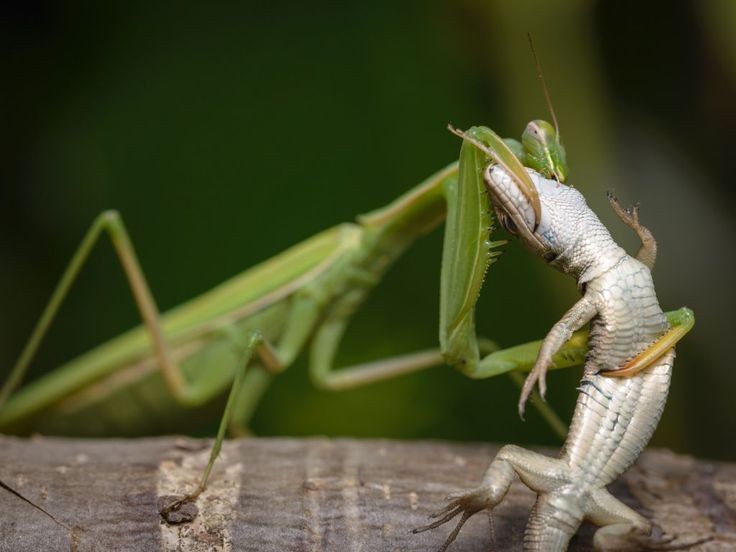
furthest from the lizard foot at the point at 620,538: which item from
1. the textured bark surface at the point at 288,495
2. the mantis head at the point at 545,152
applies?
the mantis head at the point at 545,152

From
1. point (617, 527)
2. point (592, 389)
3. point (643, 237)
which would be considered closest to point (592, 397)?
point (592, 389)

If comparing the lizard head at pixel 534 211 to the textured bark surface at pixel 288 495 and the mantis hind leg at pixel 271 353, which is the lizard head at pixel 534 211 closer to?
the textured bark surface at pixel 288 495

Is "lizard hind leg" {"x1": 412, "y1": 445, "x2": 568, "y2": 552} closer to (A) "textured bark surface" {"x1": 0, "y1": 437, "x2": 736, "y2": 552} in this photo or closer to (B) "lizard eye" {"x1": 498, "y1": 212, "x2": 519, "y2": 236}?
(A) "textured bark surface" {"x1": 0, "y1": 437, "x2": 736, "y2": 552}

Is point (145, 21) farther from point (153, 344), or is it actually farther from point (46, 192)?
point (153, 344)

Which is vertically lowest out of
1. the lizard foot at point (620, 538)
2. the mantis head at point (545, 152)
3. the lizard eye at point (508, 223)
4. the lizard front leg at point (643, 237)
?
the lizard foot at point (620, 538)

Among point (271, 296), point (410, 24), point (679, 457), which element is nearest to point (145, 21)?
point (410, 24)

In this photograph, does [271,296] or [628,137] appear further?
[628,137]

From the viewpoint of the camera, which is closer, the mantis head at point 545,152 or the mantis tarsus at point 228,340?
the mantis head at point 545,152
